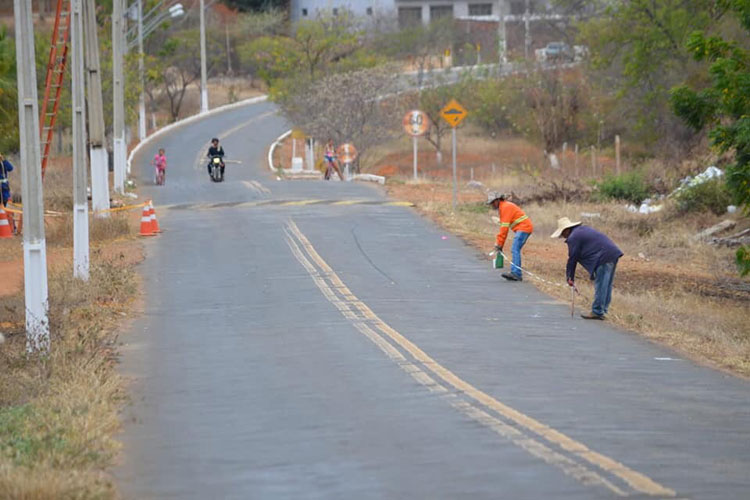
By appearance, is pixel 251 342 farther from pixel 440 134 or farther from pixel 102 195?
pixel 440 134

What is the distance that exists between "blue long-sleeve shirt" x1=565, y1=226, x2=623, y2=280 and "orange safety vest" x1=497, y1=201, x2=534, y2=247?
3717 millimetres

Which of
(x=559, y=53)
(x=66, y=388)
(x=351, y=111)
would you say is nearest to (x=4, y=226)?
(x=66, y=388)

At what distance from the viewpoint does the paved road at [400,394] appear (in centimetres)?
922

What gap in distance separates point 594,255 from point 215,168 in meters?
30.9

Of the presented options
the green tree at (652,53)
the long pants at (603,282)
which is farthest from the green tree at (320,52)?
the long pants at (603,282)

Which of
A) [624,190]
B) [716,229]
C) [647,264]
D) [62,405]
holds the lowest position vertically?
[647,264]

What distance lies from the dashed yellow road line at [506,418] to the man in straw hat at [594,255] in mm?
3080

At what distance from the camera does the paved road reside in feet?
30.2

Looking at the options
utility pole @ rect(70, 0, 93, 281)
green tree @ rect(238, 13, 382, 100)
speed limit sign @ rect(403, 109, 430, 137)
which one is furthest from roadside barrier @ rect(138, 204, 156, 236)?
green tree @ rect(238, 13, 382, 100)

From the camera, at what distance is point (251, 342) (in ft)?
53.8

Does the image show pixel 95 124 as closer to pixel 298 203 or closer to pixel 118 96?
pixel 298 203

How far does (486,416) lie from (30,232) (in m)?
7.65

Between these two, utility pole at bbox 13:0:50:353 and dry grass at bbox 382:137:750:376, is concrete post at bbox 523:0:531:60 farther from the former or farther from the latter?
utility pole at bbox 13:0:50:353

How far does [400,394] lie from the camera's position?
40.9 feet
